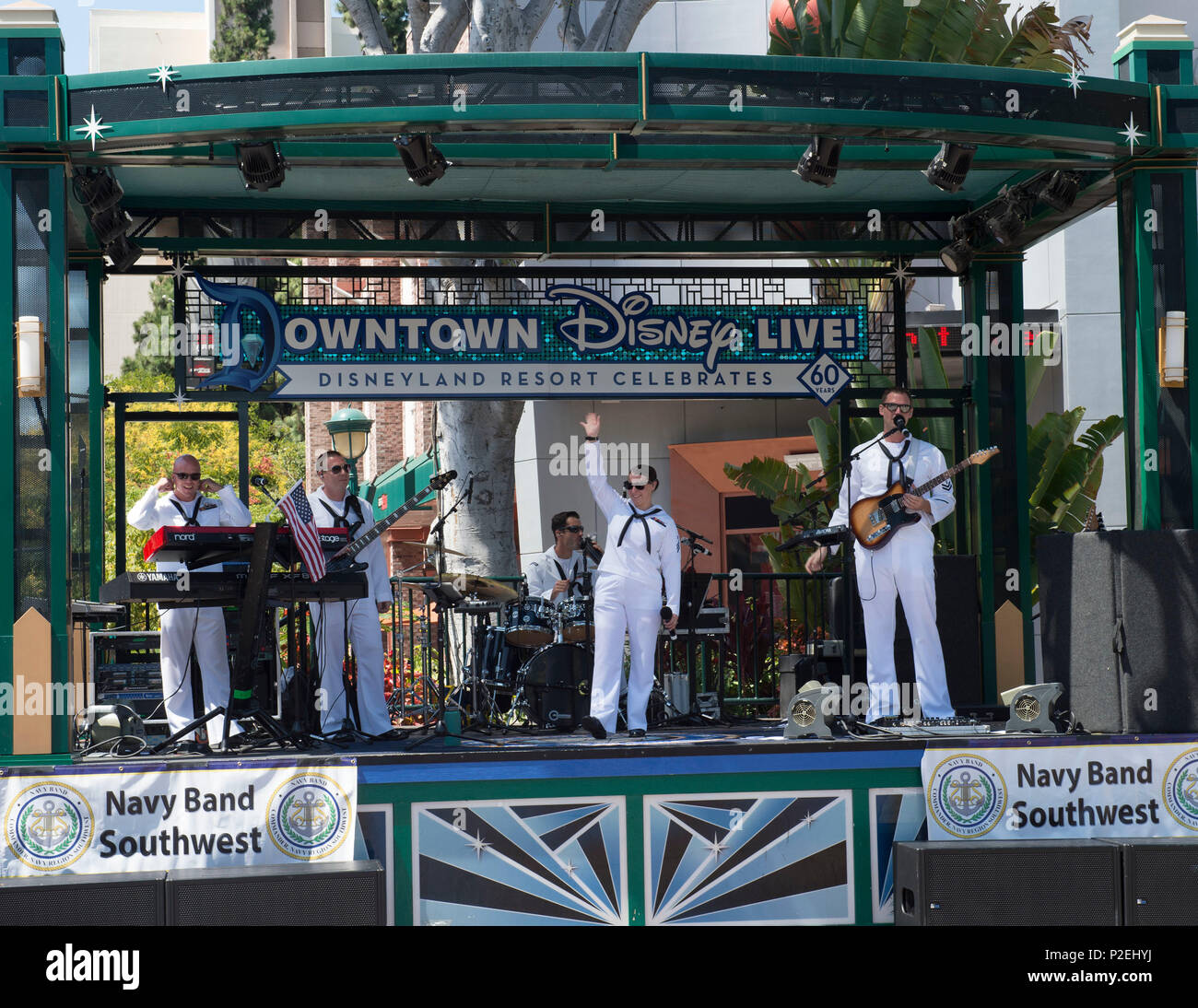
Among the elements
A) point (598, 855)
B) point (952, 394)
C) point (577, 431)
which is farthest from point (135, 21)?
point (598, 855)

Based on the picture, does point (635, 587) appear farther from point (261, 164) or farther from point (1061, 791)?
point (261, 164)

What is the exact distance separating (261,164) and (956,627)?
5866 mm

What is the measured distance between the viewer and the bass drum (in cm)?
1055

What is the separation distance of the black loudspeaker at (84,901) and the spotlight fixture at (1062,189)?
6649mm

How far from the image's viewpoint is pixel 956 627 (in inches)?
414

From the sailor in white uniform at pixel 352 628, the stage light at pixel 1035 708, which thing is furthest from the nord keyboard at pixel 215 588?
the stage light at pixel 1035 708

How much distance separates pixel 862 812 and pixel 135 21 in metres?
53.1

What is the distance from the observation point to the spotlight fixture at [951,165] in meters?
8.30

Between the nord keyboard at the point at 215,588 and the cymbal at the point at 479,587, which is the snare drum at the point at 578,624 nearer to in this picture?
the cymbal at the point at 479,587

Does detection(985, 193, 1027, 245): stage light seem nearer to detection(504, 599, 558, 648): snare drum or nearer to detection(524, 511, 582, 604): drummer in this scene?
detection(524, 511, 582, 604): drummer

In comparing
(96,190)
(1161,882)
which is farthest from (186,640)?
(1161,882)

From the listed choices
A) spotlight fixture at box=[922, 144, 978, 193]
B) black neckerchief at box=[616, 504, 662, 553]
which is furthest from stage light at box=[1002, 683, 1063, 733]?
spotlight fixture at box=[922, 144, 978, 193]

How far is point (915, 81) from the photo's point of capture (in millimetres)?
7785

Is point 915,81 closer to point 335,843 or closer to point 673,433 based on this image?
point 335,843
